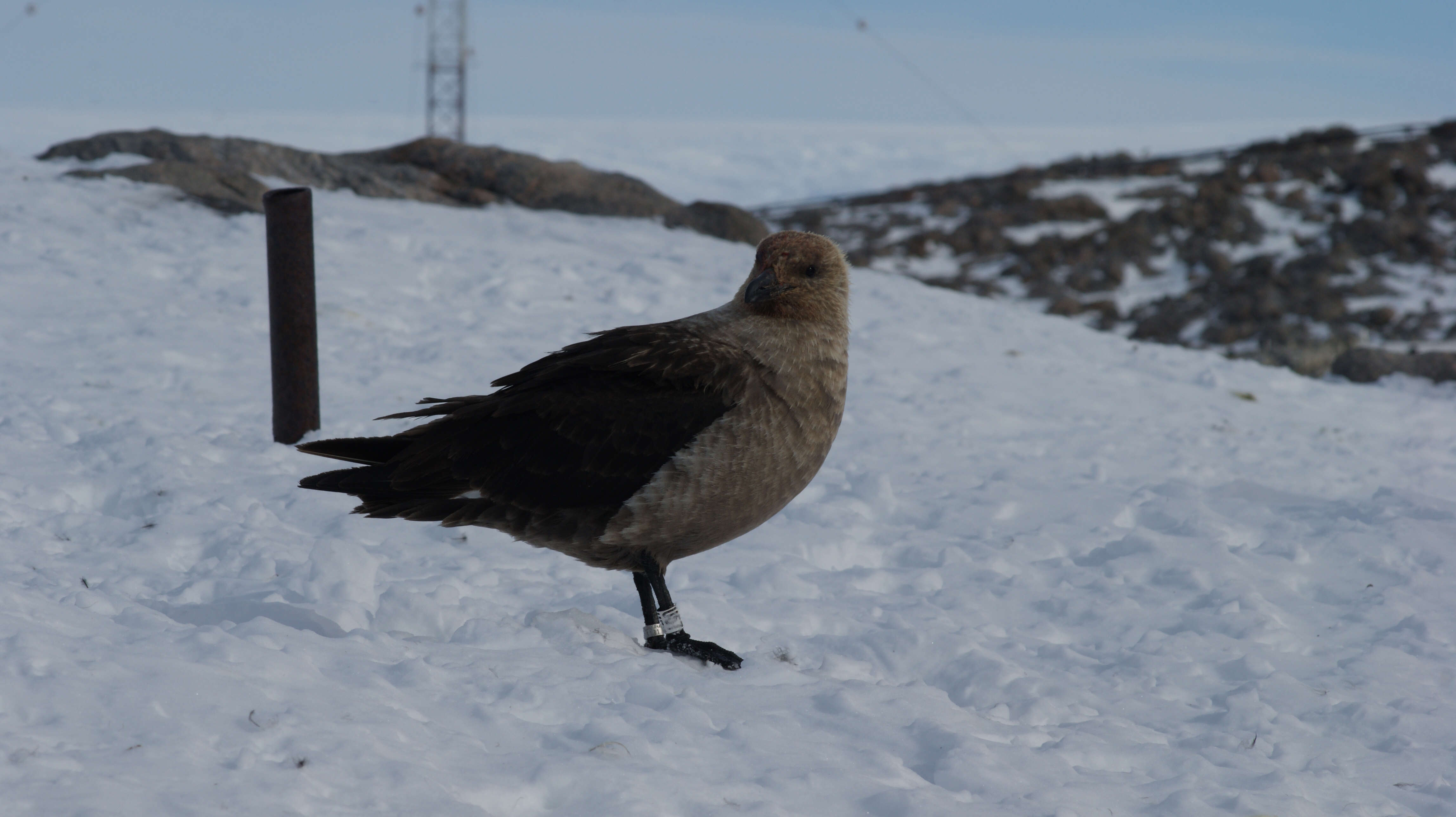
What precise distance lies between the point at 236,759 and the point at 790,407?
194 cm

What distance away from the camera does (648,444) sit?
11.8 feet

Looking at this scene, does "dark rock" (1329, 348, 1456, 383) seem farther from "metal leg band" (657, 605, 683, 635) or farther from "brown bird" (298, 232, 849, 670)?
"metal leg band" (657, 605, 683, 635)

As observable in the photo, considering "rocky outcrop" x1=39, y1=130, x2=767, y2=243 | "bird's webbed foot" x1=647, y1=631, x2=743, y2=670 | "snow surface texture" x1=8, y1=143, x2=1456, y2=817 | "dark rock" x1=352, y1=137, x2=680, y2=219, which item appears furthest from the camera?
"dark rock" x1=352, y1=137, x2=680, y2=219

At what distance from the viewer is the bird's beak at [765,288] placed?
3887 millimetres

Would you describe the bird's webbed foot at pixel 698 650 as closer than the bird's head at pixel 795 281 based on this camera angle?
Yes

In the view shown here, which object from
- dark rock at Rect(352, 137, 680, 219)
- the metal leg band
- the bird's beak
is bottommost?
the metal leg band

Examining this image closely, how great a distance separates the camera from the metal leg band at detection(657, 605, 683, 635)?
381 centimetres

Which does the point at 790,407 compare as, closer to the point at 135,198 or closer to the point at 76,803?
the point at 76,803

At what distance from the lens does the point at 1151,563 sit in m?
5.29

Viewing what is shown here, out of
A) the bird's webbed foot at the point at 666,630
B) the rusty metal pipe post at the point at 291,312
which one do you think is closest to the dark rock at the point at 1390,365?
the bird's webbed foot at the point at 666,630

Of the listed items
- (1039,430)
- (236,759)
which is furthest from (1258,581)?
(236,759)

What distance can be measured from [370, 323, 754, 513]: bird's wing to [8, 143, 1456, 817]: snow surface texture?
498 mm

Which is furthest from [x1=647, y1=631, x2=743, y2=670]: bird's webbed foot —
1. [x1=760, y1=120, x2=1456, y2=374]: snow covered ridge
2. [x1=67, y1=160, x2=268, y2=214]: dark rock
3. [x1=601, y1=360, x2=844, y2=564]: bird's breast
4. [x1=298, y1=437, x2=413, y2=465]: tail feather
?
[x1=760, y1=120, x2=1456, y2=374]: snow covered ridge

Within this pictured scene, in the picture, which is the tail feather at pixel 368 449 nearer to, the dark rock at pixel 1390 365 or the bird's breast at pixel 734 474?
the bird's breast at pixel 734 474
